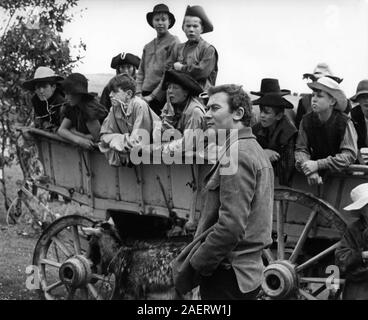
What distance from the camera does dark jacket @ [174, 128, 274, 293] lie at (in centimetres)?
460

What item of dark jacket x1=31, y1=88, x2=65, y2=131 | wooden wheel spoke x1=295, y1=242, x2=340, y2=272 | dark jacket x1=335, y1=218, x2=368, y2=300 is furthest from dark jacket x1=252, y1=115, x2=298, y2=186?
dark jacket x1=31, y1=88, x2=65, y2=131

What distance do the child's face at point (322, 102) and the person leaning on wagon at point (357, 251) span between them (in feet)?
2.89

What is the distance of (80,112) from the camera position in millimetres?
7824

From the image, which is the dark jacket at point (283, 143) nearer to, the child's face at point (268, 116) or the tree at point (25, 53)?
the child's face at point (268, 116)

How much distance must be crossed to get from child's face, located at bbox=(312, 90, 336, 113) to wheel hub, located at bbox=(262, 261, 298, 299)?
46.7 inches

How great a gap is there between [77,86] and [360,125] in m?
2.40

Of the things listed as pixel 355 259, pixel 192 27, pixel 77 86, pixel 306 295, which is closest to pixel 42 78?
pixel 77 86

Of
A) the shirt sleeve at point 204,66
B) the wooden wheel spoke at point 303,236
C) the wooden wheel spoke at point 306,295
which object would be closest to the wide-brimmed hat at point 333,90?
the wooden wheel spoke at point 303,236

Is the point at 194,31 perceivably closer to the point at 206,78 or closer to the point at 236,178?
the point at 206,78

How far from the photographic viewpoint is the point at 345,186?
6785 mm

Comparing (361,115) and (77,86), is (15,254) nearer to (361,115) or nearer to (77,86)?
(77,86)
